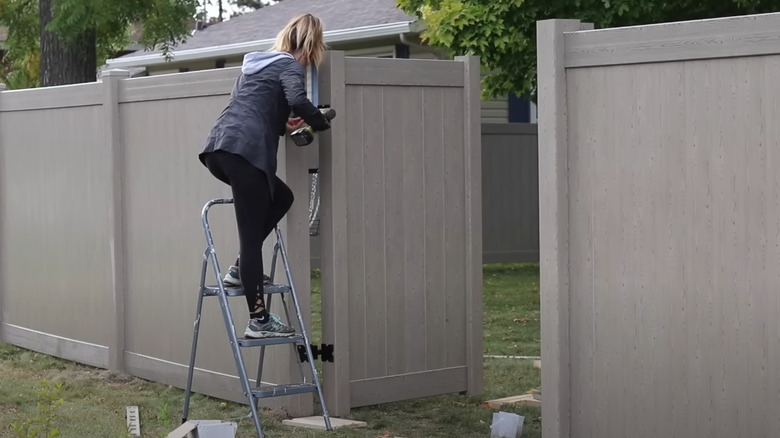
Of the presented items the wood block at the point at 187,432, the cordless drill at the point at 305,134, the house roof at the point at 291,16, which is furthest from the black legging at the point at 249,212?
the house roof at the point at 291,16

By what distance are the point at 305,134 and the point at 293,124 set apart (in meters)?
0.14

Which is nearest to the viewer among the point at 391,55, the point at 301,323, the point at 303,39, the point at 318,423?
the point at 301,323

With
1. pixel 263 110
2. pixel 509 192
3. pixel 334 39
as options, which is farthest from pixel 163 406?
pixel 334 39

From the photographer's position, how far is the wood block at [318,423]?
7.07 m

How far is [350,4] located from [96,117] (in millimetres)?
12880

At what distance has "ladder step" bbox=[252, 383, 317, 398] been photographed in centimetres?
665

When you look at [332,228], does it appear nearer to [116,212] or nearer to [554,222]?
[554,222]

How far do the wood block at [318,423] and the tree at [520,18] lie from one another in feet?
22.3

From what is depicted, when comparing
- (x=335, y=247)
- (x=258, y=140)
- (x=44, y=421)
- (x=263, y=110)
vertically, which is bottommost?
(x=44, y=421)

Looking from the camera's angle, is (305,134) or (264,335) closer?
(264,335)

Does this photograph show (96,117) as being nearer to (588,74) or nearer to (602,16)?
(588,74)

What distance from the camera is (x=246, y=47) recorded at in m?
21.0

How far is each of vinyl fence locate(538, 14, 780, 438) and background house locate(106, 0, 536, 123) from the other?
11723mm

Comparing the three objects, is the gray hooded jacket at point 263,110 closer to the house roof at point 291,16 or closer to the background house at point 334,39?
the background house at point 334,39
